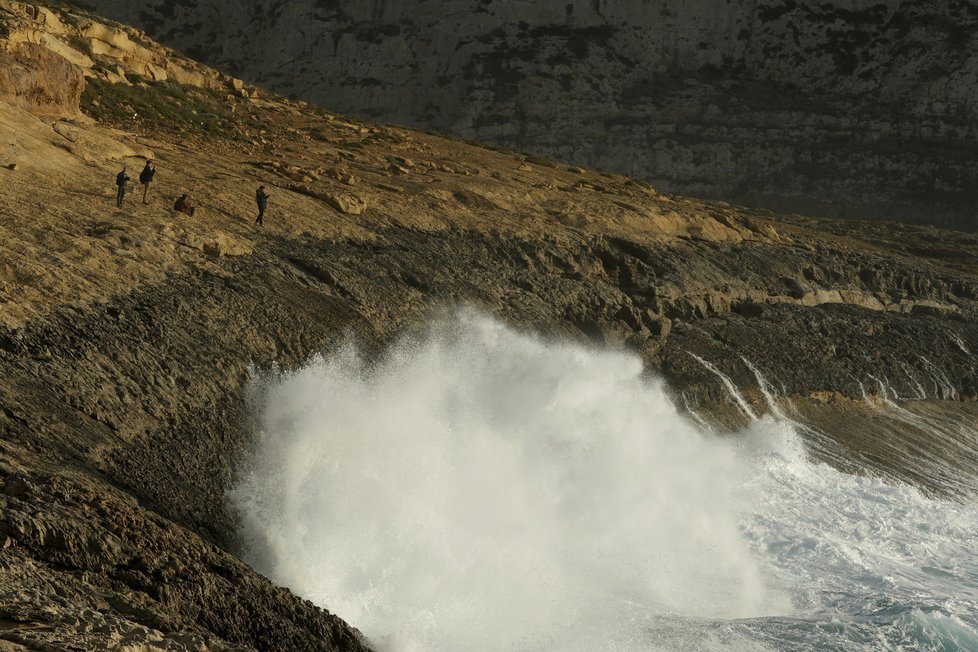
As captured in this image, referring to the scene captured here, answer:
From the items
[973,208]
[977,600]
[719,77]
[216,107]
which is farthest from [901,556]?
[719,77]

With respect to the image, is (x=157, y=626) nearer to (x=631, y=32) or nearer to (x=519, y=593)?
(x=519, y=593)

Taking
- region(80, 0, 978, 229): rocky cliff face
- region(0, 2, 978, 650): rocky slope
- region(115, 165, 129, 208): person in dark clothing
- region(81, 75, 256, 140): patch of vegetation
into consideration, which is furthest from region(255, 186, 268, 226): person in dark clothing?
region(80, 0, 978, 229): rocky cliff face

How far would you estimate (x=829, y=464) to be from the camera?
22938 millimetres

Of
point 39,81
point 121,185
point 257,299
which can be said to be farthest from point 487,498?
point 39,81

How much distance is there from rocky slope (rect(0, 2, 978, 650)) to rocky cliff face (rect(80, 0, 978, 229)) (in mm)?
15353

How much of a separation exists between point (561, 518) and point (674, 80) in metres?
43.8

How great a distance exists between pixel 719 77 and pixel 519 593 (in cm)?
4726

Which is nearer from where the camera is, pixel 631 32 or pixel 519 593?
pixel 519 593

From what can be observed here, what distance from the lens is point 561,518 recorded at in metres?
17.5

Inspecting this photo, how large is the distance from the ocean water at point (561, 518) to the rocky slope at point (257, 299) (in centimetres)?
72

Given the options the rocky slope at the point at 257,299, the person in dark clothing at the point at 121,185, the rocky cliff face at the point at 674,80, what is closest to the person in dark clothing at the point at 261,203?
the rocky slope at the point at 257,299

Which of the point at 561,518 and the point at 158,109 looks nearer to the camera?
the point at 561,518

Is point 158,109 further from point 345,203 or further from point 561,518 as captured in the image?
point 561,518

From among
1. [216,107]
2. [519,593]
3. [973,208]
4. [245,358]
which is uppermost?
[973,208]
